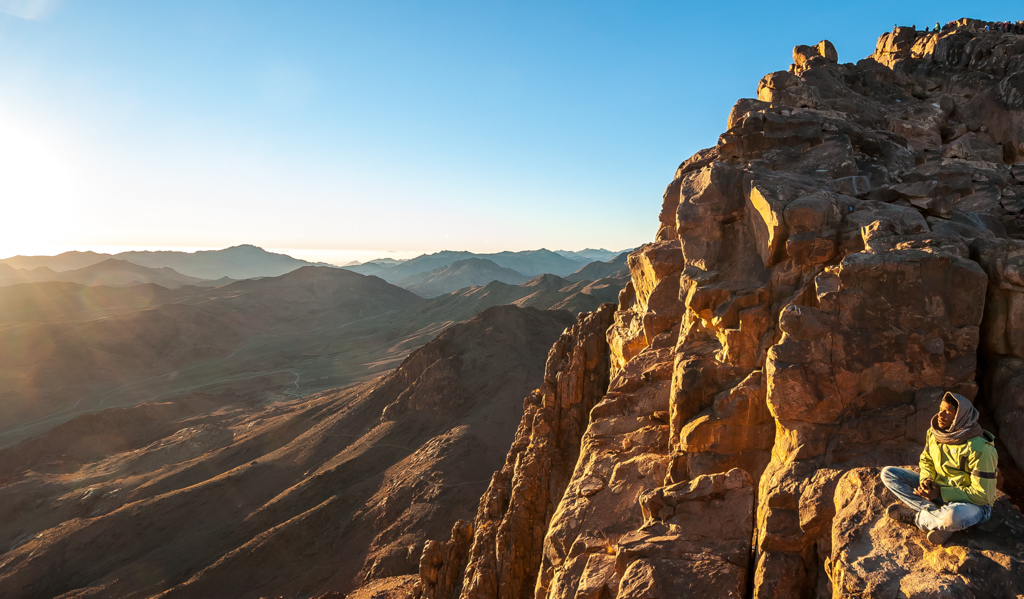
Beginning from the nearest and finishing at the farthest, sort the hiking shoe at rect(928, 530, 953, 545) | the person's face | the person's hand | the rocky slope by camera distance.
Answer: the hiking shoe at rect(928, 530, 953, 545) → the person's face → the person's hand → the rocky slope

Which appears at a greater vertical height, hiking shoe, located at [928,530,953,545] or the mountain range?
hiking shoe, located at [928,530,953,545]

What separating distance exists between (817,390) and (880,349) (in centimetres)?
136

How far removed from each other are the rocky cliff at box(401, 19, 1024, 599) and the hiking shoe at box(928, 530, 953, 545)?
122mm

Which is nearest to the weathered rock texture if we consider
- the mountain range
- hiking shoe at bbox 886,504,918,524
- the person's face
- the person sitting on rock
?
hiking shoe at bbox 886,504,918,524

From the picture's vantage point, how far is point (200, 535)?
3166 centimetres

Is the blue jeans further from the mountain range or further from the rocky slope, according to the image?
the mountain range

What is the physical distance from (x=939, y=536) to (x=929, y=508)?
320 millimetres

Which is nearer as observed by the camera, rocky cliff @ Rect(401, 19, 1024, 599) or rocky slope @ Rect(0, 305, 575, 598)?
rocky cliff @ Rect(401, 19, 1024, 599)

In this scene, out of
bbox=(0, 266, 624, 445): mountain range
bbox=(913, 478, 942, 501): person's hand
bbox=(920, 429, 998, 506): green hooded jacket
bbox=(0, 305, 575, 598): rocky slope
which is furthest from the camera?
bbox=(0, 266, 624, 445): mountain range

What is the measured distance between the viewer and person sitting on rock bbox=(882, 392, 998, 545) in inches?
232

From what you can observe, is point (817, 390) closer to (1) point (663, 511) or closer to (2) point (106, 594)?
(1) point (663, 511)

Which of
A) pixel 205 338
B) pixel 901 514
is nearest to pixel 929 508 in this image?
pixel 901 514

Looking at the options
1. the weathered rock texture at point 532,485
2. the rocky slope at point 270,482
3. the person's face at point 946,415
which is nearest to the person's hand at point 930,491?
the person's face at point 946,415

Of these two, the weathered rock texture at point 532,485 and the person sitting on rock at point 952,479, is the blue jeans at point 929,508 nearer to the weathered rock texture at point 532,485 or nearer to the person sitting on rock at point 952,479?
the person sitting on rock at point 952,479
